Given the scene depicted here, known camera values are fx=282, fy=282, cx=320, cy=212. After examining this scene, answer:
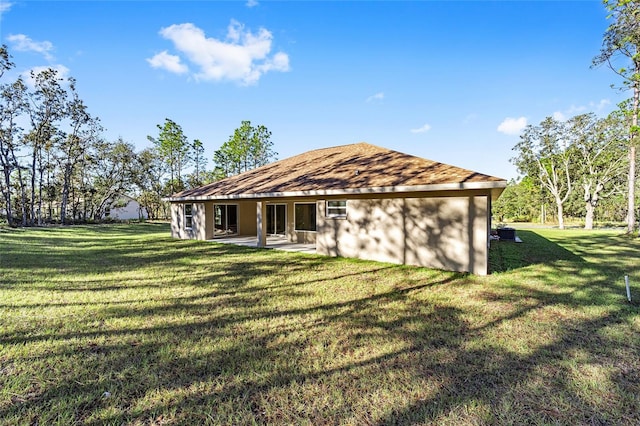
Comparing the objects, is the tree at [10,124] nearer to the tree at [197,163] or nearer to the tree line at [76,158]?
the tree line at [76,158]

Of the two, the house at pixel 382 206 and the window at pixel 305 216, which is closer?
the house at pixel 382 206

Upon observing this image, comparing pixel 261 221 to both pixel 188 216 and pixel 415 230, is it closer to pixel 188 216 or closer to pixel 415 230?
pixel 188 216

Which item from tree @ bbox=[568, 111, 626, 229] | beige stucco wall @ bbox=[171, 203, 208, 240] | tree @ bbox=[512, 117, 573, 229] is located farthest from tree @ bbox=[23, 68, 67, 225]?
tree @ bbox=[568, 111, 626, 229]

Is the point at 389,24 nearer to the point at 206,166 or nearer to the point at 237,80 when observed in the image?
the point at 237,80

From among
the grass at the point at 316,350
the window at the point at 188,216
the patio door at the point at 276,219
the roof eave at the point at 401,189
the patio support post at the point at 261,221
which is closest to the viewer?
the grass at the point at 316,350

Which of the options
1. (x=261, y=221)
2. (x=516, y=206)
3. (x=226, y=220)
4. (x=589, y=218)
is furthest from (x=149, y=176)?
(x=516, y=206)

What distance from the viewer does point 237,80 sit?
46.9ft

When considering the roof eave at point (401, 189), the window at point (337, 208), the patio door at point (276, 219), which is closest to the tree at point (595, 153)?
the roof eave at point (401, 189)

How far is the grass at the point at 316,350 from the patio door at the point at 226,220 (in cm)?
866

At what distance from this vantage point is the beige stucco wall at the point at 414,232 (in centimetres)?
731

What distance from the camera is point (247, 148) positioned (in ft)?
115

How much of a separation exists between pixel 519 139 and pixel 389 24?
24.7 metres

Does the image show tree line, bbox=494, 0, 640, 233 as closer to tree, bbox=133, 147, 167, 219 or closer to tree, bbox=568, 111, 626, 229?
tree, bbox=568, 111, 626, 229

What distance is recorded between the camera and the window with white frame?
1261 cm
